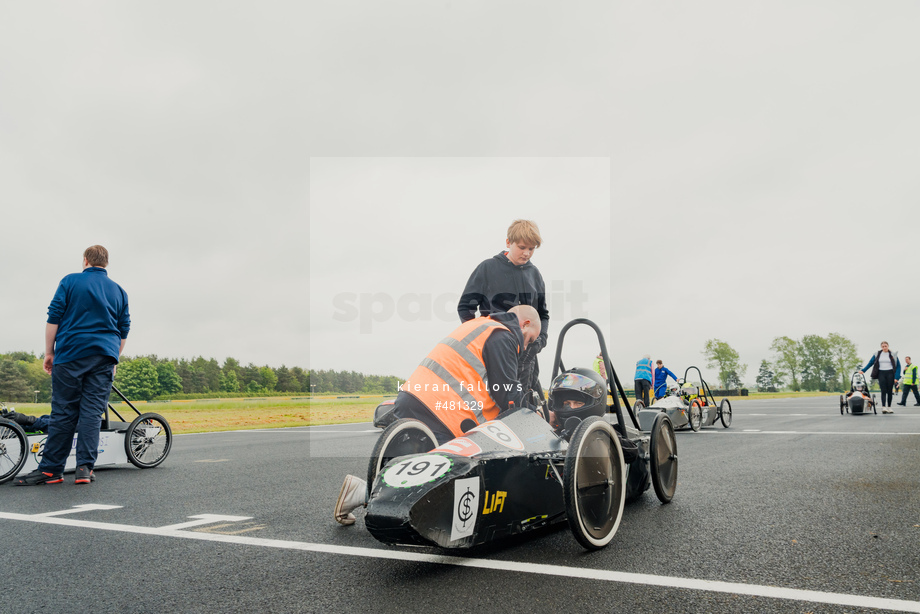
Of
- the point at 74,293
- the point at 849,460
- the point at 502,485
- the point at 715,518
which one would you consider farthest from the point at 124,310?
the point at 849,460

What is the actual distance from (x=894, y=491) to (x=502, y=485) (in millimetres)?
3797

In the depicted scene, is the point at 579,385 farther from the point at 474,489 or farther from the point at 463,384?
the point at 474,489

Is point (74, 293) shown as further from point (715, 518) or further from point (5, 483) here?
point (715, 518)

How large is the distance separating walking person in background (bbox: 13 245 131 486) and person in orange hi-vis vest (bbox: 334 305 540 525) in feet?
12.1

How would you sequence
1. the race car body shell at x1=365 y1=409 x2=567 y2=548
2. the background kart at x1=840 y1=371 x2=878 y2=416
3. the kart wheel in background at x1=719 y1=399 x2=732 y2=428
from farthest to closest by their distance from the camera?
1. the background kart at x1=840 y1=371 x2=878 y2=416
2. the kart wheel in background at x1=719 y1=399 x2=732 y2=428
3. the race car body shell at x1=365 y1=409 x2=567 y2=548

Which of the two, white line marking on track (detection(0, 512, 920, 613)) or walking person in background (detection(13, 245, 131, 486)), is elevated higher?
walking person in background (detection(13, 245, 131, 486))

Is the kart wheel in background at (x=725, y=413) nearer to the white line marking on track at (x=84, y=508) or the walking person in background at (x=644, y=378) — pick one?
the walking person in background at (x=644, y=378)

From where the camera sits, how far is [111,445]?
7020 mm

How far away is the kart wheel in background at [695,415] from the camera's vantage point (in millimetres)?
12617

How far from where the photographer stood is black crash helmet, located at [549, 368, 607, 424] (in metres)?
4.25

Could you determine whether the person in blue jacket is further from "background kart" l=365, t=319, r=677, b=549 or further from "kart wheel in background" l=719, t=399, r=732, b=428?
"background kart" l=365, t=319, r=677, b=549

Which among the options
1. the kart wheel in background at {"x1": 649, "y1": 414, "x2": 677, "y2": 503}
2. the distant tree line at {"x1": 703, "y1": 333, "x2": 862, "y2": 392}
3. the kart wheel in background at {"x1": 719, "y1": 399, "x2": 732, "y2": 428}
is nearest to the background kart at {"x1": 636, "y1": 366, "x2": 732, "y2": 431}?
the kart wheel in background at {"x1": 719, "y1": 399, "x2": 732, "y2": 428}

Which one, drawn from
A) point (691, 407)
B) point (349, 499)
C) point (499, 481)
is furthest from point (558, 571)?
point (691, 407)

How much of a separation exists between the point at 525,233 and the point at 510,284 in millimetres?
353
